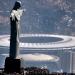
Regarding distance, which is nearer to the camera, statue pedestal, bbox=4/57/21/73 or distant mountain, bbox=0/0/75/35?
statue pedestal, bbox=4/57/21/73

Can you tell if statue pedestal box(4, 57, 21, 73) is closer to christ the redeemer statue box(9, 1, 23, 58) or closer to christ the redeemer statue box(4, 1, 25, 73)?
christ the redeemer statue box(4, 1, 25, 73)

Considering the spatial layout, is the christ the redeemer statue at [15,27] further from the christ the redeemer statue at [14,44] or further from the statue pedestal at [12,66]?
the statue pedestal at [12,66]

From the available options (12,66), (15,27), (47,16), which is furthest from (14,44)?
(47,16)

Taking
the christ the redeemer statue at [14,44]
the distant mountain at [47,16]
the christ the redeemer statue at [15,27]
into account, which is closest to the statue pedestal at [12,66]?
the christ the redeemer statue at [14,44]

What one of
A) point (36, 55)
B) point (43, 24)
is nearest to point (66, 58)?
point (36, 55)

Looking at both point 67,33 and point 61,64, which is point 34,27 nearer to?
point 67,33

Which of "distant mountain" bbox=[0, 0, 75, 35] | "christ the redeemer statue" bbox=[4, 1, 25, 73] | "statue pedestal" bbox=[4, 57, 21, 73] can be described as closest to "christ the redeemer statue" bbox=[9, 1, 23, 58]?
"christ the redeemer statue" bbox=[4, 1, 25, 73]

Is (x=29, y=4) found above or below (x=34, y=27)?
above

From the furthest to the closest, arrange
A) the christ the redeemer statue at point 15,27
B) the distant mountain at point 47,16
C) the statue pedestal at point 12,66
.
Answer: the distant mountain at point 47,16 → the christ the redeemer statue at point 15,27 → the statue pedestal at point 12,66

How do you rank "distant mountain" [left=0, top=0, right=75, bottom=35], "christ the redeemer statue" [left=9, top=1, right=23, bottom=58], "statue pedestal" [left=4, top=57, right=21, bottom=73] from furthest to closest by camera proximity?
"distant mountain" [left=0, top=0, right=75, bottom=35] < "christ the redeemer statue" [left=9, top=1, right=23, bottom=58] < "statue pedestal" [left=4, top=57, right=21, bottom=73]
